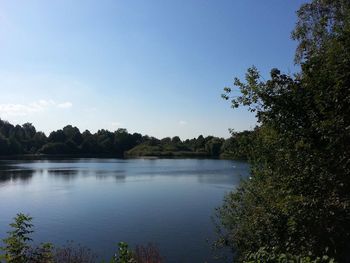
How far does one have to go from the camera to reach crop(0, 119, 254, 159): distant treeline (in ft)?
422

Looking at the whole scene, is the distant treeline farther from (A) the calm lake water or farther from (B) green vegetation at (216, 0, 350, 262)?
(B) green vegetation at (216, 0, 350, 262)

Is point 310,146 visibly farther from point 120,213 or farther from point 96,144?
point 96,144

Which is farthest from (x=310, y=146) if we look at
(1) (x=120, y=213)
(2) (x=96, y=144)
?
(2) (x=96, y=144)

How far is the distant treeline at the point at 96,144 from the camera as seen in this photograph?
12875 centimetres

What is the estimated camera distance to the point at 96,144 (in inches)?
5719

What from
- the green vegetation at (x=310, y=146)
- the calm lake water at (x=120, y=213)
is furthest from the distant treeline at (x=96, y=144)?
the green vegetation at (x=310, y=146)

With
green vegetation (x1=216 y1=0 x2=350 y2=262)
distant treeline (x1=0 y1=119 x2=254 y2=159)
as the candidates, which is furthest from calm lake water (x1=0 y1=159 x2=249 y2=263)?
distant treeline (x1=0 y1=119 x2=254 y2=159)

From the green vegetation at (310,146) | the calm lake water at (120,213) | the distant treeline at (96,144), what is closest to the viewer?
the green vegetation at (310,146)

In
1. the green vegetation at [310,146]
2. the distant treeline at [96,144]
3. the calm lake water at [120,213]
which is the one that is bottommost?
the calm lake water at [120,213]

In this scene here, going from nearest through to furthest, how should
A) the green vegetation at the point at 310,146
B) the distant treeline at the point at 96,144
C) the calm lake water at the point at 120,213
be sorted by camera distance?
the green vegetation at the point at 310,146, the calm lake water at the point at 120,213, the distant treeline at the point at 96,144

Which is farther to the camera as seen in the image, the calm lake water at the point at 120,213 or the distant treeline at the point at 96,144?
the distant treeline at the point at 96,144

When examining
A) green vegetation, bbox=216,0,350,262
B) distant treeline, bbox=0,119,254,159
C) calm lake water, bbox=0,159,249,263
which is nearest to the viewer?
green vegetation, bbox=216,0,350,262

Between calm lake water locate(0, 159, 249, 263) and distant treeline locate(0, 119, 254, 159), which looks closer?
calm lake water locate(0, 159, 249, 263)

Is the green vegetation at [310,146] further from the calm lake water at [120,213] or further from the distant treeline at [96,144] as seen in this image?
the distant treeline at [96,144]
